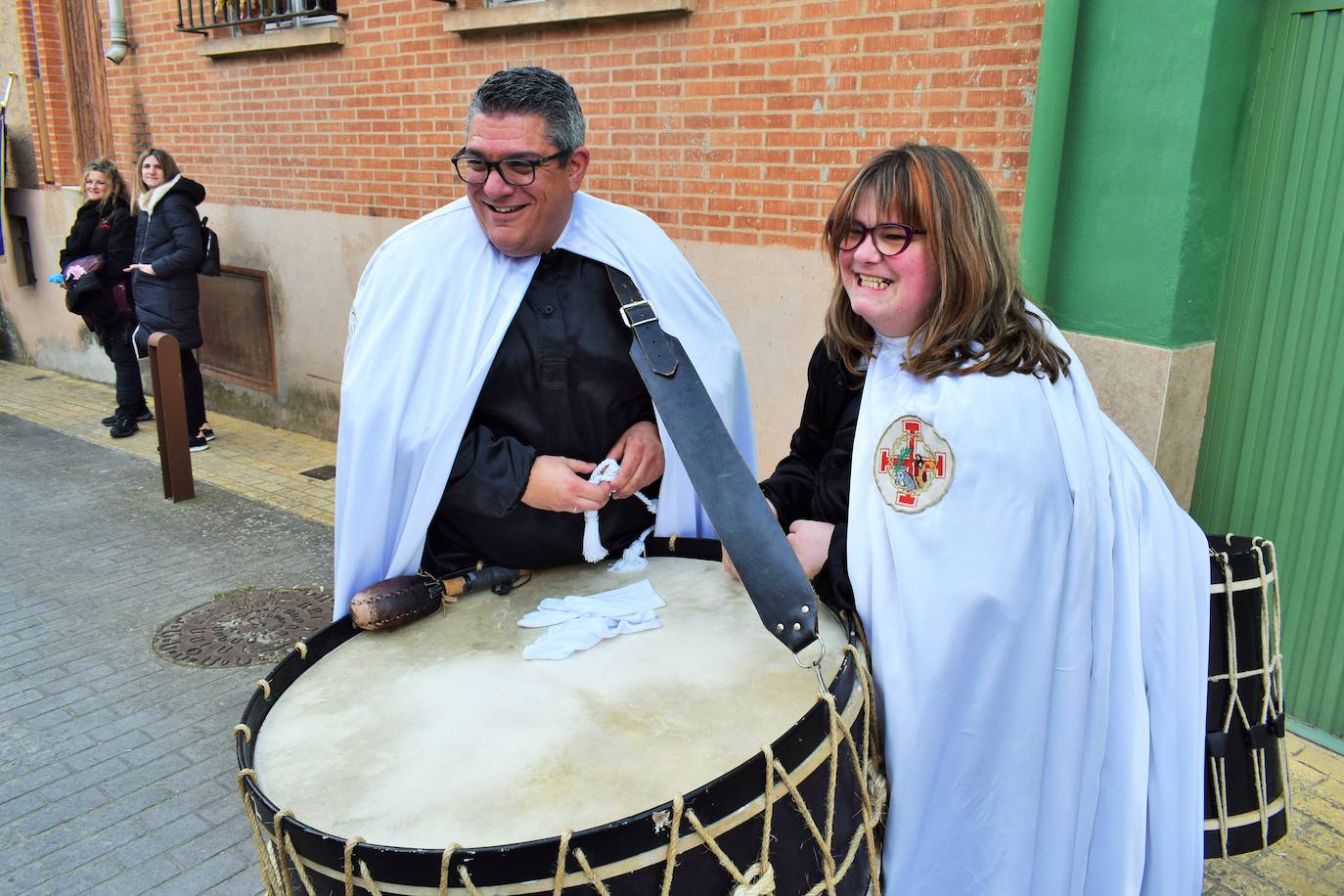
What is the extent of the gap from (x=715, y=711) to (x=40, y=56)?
10.6m

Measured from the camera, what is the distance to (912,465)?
5.85ft

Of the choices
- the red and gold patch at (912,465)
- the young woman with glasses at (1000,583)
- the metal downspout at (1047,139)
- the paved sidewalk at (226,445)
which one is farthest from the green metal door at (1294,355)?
the paved sidewalk at (226,445)

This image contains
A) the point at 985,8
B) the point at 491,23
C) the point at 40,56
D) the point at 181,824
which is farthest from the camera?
the point at 40,56

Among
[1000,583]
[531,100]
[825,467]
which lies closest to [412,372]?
[531,100]

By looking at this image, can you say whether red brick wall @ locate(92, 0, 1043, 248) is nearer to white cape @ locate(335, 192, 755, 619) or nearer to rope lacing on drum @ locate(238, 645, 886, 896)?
white cape @ locate(335, 192, 755, 619)

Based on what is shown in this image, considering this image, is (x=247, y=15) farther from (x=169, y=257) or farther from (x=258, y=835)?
(x=258, y=835)

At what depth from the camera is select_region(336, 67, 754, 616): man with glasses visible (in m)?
2.21

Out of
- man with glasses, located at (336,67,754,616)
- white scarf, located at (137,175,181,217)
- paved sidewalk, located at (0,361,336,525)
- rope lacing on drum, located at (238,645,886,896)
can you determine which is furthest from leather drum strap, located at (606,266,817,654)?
white scarf, located at (137,175,181,217)

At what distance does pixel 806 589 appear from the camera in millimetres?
1791

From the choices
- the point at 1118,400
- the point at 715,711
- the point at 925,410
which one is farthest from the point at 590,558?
the point at 1118,400

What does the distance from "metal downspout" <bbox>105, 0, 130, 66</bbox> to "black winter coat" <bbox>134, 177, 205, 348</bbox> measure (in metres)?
1.99

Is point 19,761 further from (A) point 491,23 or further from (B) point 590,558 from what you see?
(A) point 491,23

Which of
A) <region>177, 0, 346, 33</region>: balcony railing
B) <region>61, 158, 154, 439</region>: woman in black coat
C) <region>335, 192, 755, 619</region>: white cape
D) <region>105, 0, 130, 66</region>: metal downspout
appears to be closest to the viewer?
<region>335, 192, 755, 619</region>: white cape

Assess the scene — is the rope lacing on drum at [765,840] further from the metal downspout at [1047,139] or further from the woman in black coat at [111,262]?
the woman in black coat at [111,262]
